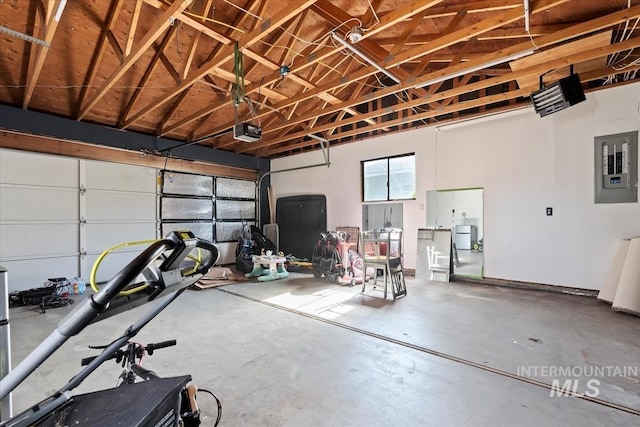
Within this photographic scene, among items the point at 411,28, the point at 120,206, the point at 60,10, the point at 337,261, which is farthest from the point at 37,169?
the point at 411,28

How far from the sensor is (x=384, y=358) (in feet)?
8.90

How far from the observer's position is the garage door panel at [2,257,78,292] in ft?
16.7

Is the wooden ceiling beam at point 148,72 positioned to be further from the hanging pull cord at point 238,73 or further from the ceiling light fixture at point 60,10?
the ceiling light fixture at point 60,10

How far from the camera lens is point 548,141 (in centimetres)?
511

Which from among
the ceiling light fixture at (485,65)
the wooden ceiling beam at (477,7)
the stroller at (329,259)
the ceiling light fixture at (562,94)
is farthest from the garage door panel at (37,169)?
the ceiling light fixture at (562,94)

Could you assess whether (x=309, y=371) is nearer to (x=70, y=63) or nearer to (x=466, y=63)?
(x=466, y=63)

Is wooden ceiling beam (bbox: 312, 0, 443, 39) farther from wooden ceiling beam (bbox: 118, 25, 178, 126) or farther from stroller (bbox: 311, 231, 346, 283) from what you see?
stroller (bbox: 311, 231, 346, 283)

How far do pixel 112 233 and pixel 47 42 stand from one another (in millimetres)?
4028

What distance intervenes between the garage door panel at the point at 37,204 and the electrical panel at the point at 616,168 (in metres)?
9.39

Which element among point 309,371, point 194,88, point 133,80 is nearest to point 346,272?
point 309,371

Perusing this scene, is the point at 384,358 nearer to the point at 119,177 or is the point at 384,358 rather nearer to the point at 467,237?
the point at 467,237

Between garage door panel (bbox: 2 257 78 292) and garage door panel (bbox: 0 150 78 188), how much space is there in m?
1.43

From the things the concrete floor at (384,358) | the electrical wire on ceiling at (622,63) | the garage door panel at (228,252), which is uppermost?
the electrical wire on ceiling at (622,63)

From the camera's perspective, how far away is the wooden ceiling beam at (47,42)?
2942mm
